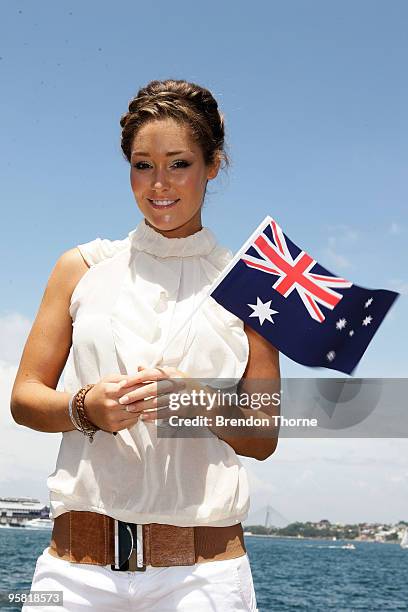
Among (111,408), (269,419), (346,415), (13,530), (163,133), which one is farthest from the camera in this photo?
(13,530)

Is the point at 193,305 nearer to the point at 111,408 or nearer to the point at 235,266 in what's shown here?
the point at 235,266

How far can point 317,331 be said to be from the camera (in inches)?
135

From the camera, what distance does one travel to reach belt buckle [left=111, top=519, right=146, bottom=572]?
2.53 metres

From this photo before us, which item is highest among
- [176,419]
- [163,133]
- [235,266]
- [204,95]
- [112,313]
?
[204,95]

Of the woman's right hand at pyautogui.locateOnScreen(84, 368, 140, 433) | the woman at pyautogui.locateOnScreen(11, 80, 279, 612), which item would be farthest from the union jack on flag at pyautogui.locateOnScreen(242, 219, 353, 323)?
the woman's right hand at pyautogui.locateOnScreen(84, 368, 140, 433)

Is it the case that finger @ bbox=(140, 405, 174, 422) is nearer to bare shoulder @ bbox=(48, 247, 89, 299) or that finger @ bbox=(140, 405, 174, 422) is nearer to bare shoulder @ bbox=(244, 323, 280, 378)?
bare shoulder @ bbox=(244, 323, 280, 378)

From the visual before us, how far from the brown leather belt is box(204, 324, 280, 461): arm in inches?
11.2

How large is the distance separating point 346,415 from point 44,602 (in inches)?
57.9

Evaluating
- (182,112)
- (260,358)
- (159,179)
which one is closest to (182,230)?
(159,179)

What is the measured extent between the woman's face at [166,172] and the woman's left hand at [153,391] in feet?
2.25

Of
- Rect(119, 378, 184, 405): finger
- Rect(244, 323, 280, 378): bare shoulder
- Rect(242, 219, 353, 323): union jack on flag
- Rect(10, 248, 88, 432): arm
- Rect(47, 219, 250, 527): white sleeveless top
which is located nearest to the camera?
Rect(119, 378, 184, 405): finger

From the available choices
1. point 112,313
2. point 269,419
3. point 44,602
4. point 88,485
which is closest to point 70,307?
point 112,313

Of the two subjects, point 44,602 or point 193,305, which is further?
point 193,305

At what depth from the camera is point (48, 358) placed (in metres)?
2.86
